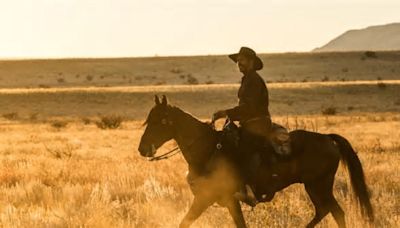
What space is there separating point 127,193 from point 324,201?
5076 millimetres

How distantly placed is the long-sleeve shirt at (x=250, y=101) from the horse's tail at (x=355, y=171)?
1326 millimetres

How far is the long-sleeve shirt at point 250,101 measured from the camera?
8.88 meters

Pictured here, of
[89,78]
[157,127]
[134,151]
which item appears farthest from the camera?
[89,78]

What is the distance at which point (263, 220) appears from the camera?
10430mm

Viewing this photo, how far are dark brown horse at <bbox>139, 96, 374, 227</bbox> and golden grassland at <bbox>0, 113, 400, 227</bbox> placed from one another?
80cm

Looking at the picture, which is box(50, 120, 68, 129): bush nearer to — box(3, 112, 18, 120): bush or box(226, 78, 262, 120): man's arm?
box(3, 112, 18, 120): bush

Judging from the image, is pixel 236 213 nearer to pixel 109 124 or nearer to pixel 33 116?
pixel 109 124

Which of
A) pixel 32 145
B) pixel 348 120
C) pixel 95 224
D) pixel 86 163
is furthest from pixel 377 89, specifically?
pixel 95 224

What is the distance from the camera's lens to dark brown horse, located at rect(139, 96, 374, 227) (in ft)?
28.8

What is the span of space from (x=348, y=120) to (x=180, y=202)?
27.7 meters

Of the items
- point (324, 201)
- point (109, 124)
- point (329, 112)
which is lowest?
point (329, 112)

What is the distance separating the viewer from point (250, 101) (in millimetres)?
8891

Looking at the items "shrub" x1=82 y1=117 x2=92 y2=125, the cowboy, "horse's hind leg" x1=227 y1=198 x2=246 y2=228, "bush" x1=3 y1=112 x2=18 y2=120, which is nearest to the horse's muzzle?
the cowboy

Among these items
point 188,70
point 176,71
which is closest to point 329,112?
point 176,71
